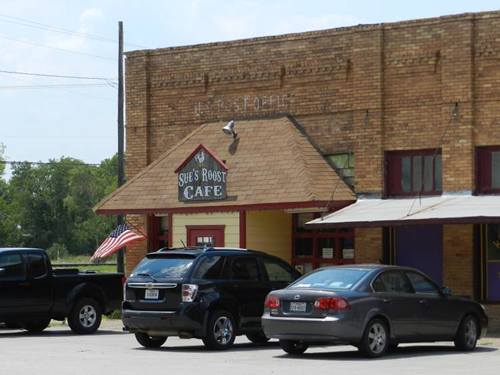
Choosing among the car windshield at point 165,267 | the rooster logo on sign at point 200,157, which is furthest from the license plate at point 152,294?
the rooster logo on sign at point 200,157

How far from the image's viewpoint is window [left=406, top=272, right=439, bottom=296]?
2167 centimetres

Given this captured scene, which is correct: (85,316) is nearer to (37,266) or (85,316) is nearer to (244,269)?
(37,266)

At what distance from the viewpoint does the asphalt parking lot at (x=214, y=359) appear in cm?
1809

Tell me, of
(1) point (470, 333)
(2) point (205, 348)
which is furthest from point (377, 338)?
(2) point (205, 348)

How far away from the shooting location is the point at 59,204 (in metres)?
162

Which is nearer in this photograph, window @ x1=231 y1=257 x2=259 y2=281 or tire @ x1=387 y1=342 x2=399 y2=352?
tire @ x1=387 y1=342 x2=399 y2=352

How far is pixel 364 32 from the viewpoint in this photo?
1183 inches

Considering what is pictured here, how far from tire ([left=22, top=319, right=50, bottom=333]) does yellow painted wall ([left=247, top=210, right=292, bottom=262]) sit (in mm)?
5491

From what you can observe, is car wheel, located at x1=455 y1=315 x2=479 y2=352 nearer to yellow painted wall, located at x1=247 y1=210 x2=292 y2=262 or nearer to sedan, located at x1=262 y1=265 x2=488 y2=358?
sedan, located at x1=262 y1=265 x2=488 y2=358

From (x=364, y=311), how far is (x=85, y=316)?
9196 mm

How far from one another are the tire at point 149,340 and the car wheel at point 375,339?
4.37m

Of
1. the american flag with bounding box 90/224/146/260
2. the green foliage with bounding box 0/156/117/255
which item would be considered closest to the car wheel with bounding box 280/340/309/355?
the american flag with bounding box 90/224/146/260

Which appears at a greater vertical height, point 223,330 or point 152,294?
point 152,294

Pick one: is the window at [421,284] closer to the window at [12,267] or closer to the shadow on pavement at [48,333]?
the shadow on pavement at [48,333]
